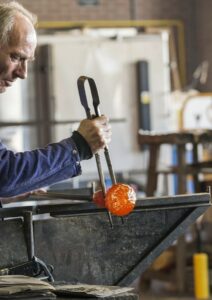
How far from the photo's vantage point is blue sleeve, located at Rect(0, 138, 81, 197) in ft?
7.18

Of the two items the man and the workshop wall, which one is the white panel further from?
the man

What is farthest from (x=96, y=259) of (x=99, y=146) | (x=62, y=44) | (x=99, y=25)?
(x=99, y=25)

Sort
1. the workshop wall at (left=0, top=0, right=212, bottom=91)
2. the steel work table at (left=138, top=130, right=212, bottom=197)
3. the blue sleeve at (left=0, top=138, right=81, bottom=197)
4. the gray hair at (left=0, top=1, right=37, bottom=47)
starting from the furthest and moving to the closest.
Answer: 1. the workshop wall at (left=0, top=0, right=212, bottom=91)
2. the steel work table at (left=138, top=130, right=212, bottom=197)
3. the gray hair at (left=0, top=1, right=37, bottom=47)
4. the blue sleeve at (left=0, top=138, right=81, bottom=197)

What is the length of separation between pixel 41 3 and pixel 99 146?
851cm

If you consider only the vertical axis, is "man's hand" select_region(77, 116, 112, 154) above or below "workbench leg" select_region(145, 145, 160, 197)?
above

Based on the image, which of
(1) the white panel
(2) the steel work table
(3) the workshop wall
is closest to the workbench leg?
(2) the steel work table

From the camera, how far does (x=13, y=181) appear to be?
2191mm

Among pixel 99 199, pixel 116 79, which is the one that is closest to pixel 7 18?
pixel 99 199

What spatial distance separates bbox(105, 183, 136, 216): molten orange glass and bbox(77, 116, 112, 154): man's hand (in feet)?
0.45

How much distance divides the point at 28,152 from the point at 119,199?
0.28 m

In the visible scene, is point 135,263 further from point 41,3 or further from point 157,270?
point 41,3

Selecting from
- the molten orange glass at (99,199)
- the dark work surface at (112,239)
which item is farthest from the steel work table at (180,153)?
the molten orange glass at (99,199)

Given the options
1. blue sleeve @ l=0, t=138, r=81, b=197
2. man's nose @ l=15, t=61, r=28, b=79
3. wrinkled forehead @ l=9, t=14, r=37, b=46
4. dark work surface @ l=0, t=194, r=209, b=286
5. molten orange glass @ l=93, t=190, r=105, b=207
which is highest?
wrinkled forehead @ l=9, t=14, r=37, b=46

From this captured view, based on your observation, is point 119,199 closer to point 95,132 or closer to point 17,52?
point 95,132
